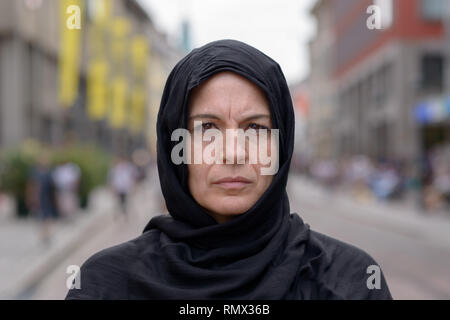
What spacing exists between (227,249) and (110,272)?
330 millimetres

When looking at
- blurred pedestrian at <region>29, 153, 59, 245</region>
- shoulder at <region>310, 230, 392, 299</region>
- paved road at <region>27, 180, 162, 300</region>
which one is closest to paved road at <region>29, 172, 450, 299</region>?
paved road at <region>27, 180, 162, 300</region>

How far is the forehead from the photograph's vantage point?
189 centimetres

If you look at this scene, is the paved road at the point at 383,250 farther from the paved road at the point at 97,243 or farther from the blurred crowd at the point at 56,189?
the blurred crowd at the point at 56,189

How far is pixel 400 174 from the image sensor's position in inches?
1077

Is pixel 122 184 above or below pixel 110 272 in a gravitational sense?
below

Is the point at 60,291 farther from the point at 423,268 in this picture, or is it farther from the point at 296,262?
the point at 296,262

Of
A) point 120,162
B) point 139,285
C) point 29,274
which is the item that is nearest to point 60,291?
point 29,274

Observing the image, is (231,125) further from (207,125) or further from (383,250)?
(383,250)

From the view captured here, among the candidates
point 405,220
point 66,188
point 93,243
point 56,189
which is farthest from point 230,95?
point 405,220

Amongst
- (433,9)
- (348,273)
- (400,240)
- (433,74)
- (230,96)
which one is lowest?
(400,240)

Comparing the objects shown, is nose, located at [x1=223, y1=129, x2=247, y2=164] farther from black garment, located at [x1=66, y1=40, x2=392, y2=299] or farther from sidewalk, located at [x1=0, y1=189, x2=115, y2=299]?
sidewalk, located at [x1=0, y1=189, x2=115, y2=299]

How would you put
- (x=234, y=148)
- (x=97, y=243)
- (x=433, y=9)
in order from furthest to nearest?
1. (x=433, y=9)
2. (x=97, y=243)
3. (x=234, y=148)

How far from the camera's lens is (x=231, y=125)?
1.90 metres

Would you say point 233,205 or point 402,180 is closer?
point 233,205
